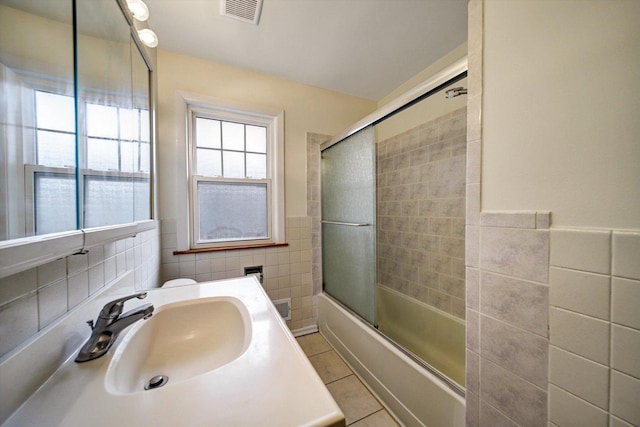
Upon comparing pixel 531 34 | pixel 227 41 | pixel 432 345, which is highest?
pixel 227 41

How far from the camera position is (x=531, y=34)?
62cm

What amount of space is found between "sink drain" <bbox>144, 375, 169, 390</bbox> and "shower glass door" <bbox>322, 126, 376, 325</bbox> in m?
1.11

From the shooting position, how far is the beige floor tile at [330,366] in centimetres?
142

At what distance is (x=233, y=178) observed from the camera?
1723 millimetres

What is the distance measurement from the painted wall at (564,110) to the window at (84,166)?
45.7 inches

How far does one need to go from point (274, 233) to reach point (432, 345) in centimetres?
153

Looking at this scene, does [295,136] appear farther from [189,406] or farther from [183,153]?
[189,406]

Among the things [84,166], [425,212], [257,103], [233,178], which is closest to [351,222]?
[425,212]

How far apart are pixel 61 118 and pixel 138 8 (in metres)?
0.74

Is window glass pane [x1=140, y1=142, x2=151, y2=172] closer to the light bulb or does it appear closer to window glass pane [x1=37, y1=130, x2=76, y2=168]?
the light bulb

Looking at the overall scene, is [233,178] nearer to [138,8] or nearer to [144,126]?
[144,126]

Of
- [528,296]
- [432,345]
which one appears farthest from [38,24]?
[432,345]

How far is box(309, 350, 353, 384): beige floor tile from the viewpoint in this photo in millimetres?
1419

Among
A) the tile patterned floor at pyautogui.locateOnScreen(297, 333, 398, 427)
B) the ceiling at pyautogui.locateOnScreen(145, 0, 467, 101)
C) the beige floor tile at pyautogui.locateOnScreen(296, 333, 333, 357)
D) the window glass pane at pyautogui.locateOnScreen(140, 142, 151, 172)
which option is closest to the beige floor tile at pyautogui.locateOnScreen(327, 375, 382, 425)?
the tile patterned floor at pyautogui.locateOnScreen(297, 333, 398, 427)
